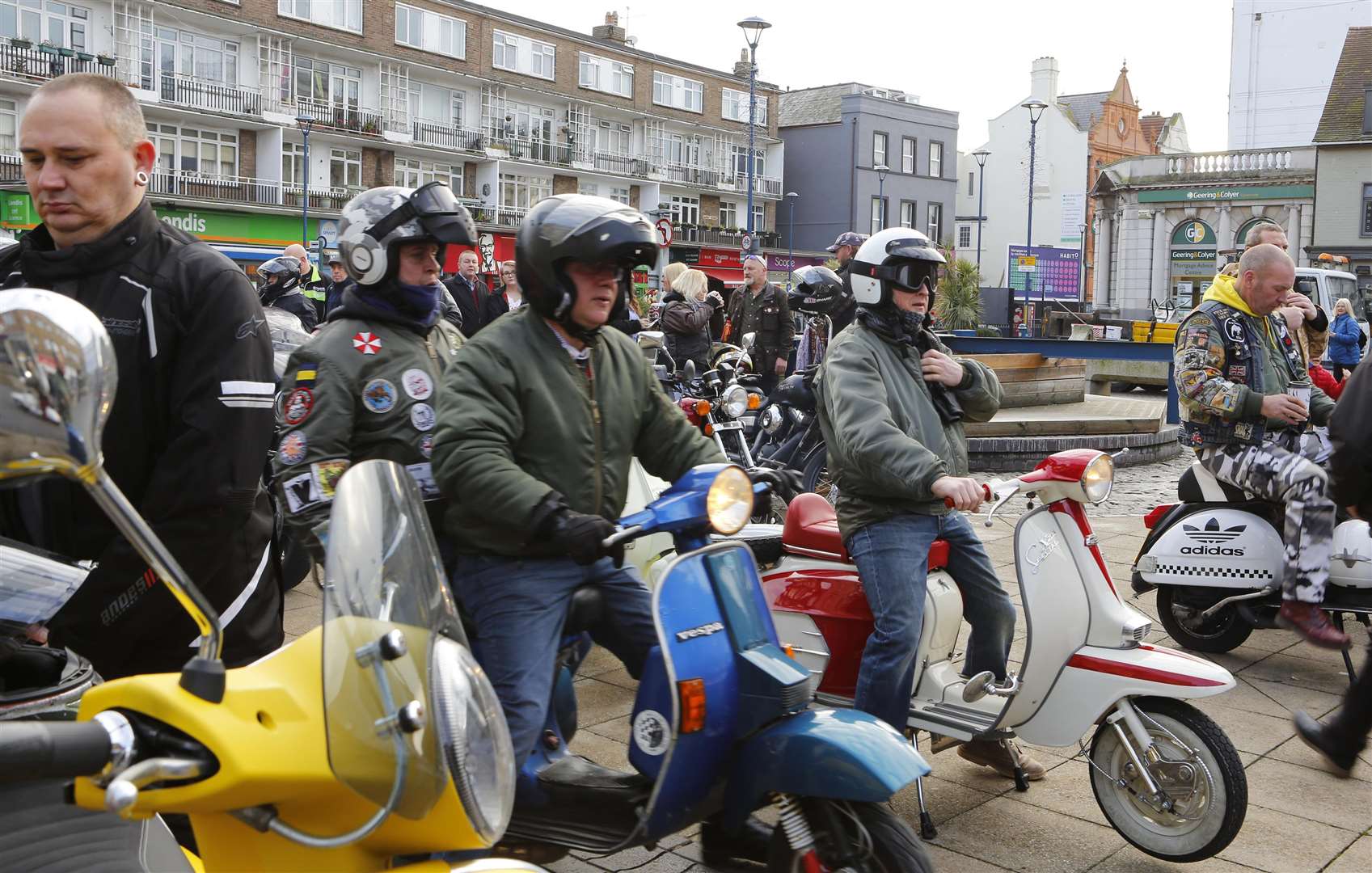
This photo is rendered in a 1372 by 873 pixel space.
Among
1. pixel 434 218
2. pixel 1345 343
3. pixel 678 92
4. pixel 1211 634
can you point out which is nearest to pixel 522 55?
pixel 678 92

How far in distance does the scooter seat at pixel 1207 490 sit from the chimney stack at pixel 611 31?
53.9m

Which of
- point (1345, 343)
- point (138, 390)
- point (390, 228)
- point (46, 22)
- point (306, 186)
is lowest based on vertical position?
point (138, 390)

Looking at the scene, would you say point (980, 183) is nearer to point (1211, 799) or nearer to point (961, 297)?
point (961, 297)

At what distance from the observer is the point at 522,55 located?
169 feet

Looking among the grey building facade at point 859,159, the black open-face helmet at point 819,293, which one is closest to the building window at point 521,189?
the grey building facade at point 859,159

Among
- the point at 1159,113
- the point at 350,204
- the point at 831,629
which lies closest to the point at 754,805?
the point at 831,629

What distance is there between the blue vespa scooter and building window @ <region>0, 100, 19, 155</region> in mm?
39274

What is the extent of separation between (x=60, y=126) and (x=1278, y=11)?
192ft

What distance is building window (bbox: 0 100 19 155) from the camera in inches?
1442

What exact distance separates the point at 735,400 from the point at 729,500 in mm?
5040

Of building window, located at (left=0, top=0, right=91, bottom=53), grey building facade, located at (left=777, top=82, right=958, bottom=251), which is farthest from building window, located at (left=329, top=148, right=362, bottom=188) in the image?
grey building facade, located at (left=777, top=82, right=958, bottom=251)

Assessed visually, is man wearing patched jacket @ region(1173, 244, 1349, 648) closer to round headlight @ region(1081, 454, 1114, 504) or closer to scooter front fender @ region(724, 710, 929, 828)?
round headlight @ region(1081, 454, 1114, 504)

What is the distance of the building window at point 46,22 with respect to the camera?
119ft

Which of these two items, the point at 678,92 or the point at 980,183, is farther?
the point at 980,183
